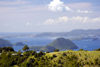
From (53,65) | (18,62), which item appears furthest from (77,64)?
(18,62)

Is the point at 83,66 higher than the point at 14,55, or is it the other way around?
the point at 14,55

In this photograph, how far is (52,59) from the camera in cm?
4275

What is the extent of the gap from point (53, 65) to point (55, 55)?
4.07 m

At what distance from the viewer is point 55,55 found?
145 ft

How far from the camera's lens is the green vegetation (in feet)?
133

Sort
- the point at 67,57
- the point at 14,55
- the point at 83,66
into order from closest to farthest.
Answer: the point at 83,66 → the point at 67,57 → the point at 14,55

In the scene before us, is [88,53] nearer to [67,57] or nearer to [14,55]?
[67,57]

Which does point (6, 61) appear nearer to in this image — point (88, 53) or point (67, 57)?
point (67, 57)

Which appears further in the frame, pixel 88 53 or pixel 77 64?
pixel 88 53

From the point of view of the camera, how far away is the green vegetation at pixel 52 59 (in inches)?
1594

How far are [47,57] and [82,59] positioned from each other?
24.4 feet

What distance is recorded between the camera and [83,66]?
39.8m

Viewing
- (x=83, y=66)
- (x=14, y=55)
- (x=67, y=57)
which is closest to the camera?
(x=83, y=66)

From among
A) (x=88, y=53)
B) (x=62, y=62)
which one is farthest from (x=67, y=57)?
(x=88, y=53)
